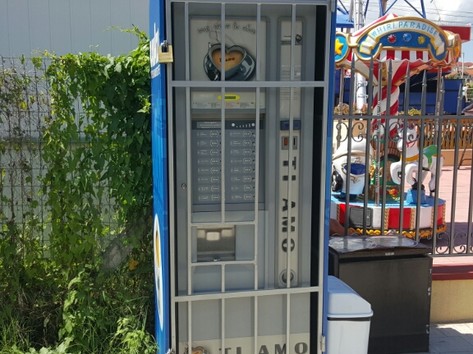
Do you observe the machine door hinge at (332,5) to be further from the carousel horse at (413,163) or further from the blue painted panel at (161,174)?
the carousel horse at (413,163)

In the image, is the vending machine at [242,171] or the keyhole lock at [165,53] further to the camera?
the vending machine at [242,171]

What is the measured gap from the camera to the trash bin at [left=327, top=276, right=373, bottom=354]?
2990mm

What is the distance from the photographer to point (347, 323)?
300 centimetres

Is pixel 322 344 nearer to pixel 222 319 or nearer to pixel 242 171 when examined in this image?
pixel 222 319

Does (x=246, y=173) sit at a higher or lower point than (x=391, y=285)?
higher

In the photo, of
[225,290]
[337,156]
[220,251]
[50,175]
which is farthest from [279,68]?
[337,156]

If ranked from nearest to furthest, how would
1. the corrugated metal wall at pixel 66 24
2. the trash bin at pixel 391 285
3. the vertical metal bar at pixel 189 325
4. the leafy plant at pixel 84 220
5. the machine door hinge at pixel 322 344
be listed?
the vertical metal bar at pixel 189 325 < the machine door hinge at pixel 322 344 < the leafy plant at pixel 84 220 < the trash bin at pixel 391 285 < the corrugated metal wall at pixel 66 24

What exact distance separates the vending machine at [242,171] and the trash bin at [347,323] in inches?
3.5

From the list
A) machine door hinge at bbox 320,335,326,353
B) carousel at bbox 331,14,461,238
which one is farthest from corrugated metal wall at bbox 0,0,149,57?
machine door hinge at bbox 320,335,326,353

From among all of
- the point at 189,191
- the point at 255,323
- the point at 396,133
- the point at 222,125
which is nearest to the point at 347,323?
the point at 255,323

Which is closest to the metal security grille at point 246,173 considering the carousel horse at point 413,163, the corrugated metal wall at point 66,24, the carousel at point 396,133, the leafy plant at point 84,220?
the leafy plant at point 84,220

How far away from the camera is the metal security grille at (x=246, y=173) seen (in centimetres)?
269

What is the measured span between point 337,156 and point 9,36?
27.0 feet

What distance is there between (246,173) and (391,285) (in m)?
1.65
